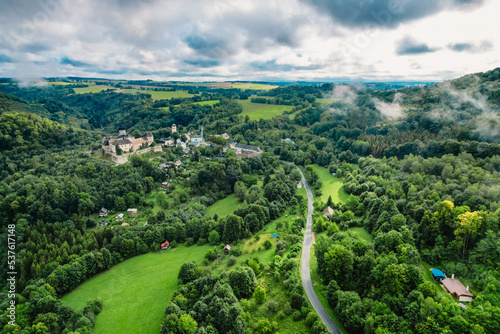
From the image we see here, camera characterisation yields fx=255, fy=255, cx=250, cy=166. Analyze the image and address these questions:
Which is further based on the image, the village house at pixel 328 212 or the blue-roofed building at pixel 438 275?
the village house at pixel 328 212

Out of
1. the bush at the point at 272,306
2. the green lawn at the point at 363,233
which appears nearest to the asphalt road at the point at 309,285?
the bush at the point at 272,306

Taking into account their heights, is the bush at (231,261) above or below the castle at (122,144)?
below

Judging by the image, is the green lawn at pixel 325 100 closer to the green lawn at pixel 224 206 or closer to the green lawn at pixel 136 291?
the green lawn at pixel 224 206

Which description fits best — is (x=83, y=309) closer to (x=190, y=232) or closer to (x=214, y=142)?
Answer: (x=190, y=232)

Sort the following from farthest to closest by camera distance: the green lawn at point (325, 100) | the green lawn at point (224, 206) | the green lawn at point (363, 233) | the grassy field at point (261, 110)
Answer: the green lawn at point (325, 100) → the grassy field at point (261, 110) → the green lawn at point (224, 206) → the green lawn at point (363, 233)

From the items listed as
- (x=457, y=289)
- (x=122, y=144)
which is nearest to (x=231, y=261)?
(x=457, y=289)

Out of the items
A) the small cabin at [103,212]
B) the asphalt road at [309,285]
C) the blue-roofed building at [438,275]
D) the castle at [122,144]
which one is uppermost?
the castle at [122,144]

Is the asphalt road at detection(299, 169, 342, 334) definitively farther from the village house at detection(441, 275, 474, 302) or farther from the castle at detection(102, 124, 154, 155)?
the castle at detection(102, 124, 154, 155)
